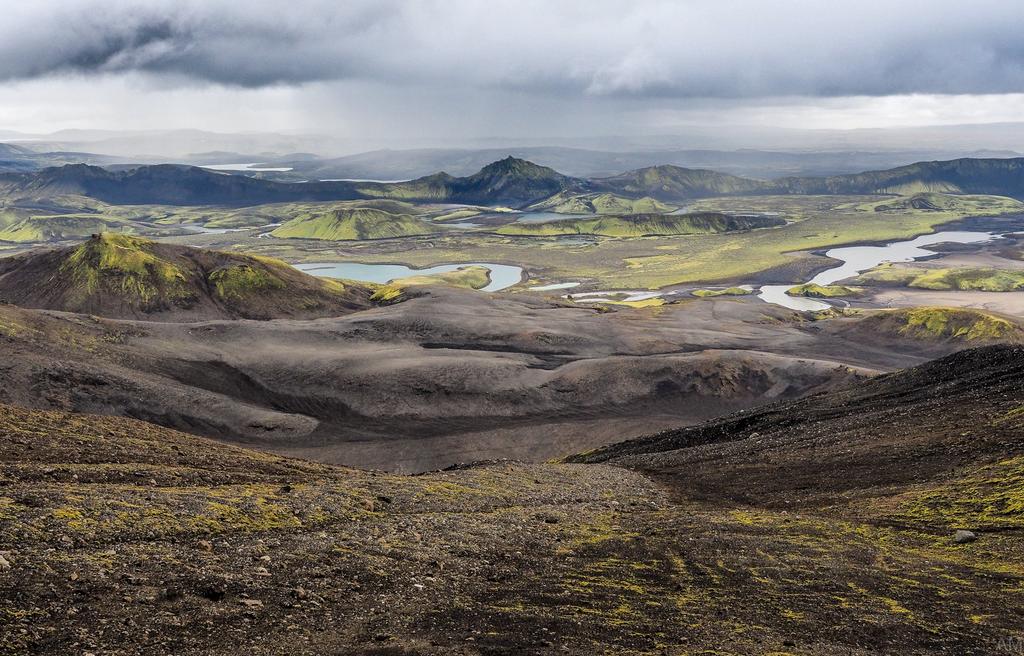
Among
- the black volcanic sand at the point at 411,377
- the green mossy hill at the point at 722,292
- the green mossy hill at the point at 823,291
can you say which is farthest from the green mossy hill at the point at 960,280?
the black volcanic sand at the point at 411,377

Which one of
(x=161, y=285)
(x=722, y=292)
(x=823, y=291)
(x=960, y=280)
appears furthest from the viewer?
(x=960, y=280)

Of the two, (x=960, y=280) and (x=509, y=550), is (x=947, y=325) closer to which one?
(x=960, y=280)

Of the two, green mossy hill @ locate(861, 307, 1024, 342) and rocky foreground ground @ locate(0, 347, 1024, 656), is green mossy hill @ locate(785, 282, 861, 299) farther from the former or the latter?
rocky foreground ground @ locate(0, 347, 1024, 656)

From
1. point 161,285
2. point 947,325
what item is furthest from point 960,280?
point 161,285

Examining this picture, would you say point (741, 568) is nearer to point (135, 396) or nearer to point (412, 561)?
point (412, 561)

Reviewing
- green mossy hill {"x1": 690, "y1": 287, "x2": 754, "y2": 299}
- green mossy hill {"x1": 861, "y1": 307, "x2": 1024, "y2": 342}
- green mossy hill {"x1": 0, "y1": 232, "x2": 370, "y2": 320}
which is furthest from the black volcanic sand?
green mossy hill {"x1": 690, "y1": 287, "x2": 754, "y2": 299}

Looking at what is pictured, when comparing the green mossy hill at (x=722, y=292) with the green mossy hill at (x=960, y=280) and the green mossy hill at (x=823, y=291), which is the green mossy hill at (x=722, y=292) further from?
the green mossy hill at (x=960, y=280)

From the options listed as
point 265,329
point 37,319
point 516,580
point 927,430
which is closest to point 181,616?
point 516,580
